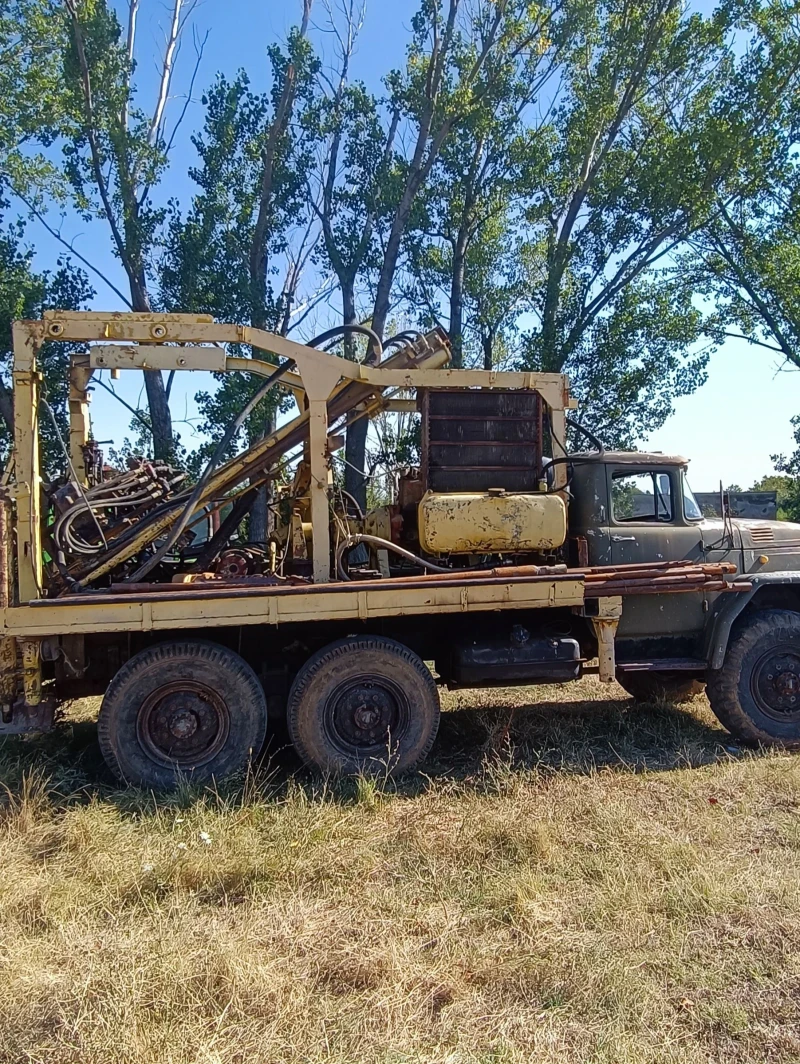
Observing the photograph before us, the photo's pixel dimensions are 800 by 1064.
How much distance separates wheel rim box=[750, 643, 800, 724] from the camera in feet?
20.6

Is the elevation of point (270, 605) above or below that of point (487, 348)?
below

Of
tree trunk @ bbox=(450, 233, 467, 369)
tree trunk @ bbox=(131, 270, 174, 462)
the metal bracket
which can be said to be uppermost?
tree trunk @ bbox=(450, 233, 467, 369)

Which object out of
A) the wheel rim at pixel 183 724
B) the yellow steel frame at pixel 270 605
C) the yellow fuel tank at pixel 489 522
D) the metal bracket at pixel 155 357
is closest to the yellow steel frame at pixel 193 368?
the metal bracket at pixel 155 357

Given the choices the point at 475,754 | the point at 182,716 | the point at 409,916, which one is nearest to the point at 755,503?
the point at 475,754

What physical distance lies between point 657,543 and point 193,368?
392cm

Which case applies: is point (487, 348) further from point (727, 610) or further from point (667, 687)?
point (727, 610)

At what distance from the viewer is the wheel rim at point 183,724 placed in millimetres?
5336

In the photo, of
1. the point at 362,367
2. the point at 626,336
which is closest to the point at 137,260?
the point at 626,336

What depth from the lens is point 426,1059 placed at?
267 centimetres

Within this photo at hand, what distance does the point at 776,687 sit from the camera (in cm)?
631

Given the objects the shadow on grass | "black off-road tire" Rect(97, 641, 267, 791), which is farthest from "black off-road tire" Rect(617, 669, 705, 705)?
"black off-road tire" Rect(97, 641, 267, 791)

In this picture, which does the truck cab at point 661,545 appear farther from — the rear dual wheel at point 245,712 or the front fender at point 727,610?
the rear dual wheel at point 245,712

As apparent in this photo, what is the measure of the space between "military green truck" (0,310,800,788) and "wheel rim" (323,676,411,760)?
16 mm

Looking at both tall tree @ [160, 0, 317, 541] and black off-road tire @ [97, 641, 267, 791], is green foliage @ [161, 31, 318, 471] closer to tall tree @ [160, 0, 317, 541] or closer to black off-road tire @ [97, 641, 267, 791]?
tall tree @ [160, 0, 317, 541]
